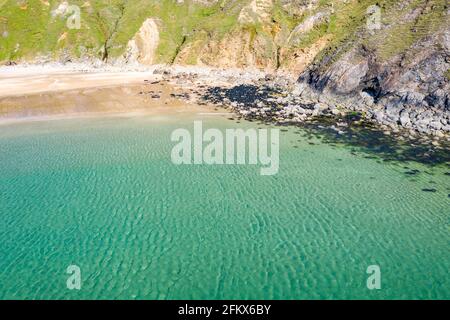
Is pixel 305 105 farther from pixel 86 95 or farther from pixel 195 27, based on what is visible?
pixel 195 27

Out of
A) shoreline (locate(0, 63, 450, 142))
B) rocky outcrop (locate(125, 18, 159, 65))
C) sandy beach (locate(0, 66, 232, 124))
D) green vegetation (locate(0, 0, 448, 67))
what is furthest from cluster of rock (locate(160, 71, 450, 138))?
rocky outcrop (locate(125, 18, 159, 65))

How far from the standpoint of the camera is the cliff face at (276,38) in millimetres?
50000

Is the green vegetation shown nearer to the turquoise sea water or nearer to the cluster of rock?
the cluster of rock

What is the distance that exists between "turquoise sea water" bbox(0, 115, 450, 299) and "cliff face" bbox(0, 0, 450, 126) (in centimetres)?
2147

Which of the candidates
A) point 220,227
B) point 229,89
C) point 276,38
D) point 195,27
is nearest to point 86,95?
point 229,89

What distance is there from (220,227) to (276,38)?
7953cm

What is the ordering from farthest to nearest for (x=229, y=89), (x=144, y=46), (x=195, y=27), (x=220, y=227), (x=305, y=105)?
(x=195, y=27) → (x=144, y=46) → (x=229, y=89) → (x=305, y=105) → (x=220, y=227)

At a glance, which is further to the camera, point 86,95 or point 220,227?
point 86,95

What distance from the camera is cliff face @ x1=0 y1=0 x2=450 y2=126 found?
50.0m

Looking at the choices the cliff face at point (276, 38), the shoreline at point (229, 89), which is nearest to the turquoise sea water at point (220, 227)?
the shoreline at point (229, 89)

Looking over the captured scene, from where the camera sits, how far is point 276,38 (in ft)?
302

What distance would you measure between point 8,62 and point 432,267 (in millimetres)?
141326

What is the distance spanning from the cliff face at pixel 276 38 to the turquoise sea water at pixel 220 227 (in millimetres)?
21472

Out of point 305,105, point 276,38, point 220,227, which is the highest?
point 276,38
